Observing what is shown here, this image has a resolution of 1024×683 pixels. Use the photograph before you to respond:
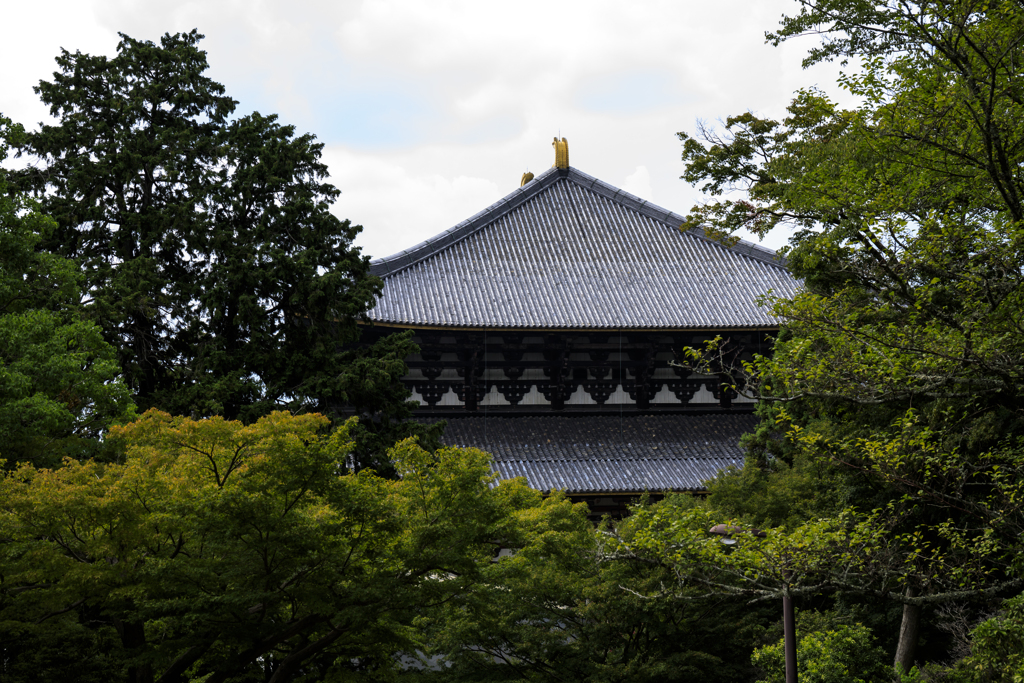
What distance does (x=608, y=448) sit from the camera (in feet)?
71.9

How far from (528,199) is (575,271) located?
385 centimetres

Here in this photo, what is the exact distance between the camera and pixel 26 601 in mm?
10305

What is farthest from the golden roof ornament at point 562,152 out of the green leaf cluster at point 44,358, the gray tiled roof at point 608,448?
the green leaf cluster at point 44,358

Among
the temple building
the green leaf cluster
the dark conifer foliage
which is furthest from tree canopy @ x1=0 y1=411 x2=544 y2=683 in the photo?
the temple building

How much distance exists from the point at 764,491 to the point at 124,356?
11804 millimetres

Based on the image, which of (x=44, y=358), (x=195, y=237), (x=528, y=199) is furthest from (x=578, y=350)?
(x=44, y=358)

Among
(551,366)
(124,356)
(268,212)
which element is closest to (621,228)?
(551,366)

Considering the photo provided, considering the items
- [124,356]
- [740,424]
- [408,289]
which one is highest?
[408,289]

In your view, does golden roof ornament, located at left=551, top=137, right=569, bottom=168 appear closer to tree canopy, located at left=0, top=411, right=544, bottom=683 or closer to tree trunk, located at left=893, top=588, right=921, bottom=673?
tree trunk, located at left=893, top=588, right=921, bottom=673

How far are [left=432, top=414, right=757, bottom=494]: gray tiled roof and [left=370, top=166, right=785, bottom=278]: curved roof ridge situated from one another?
15.1 feet

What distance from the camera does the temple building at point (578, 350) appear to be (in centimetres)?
2152

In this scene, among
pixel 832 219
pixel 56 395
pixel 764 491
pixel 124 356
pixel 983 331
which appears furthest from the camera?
pixel 124 356

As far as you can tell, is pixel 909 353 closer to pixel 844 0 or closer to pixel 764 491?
pixel 844 0

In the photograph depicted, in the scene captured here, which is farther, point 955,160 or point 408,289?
point 408,289
